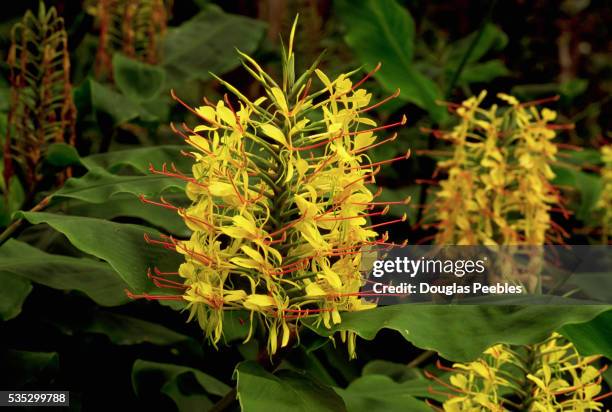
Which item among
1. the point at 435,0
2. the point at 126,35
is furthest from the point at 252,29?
the point at 435,0

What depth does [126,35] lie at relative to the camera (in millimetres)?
1749

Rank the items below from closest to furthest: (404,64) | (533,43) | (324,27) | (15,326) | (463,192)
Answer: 1. (15,326)
2. (463,192)
3. (404,64)
4. (533,43)
5. (324,27)

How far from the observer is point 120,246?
32.5 inches

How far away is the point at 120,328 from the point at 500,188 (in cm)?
65

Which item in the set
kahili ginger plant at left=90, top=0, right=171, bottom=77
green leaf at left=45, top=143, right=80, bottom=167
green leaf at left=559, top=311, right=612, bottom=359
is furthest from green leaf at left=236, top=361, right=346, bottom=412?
kahili ginger plant at left=90, top=0, right=171, bottom=77

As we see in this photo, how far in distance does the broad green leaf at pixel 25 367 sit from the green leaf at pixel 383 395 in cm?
39

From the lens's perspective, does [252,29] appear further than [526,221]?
Yes

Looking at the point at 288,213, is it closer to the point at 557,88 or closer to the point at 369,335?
the point at 369,335

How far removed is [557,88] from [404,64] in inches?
38.0

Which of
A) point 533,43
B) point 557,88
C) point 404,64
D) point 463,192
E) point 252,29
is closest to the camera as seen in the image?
point 463,192

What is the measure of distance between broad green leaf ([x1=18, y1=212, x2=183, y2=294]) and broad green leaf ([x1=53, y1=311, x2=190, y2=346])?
0.33m

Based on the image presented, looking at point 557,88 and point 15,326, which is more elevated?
point 557,88

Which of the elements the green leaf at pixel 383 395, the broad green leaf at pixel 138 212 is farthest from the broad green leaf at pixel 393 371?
the broad green leaf at pixel 138 212

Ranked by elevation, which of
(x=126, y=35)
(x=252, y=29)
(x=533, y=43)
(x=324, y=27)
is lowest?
(x=126, y=35)
